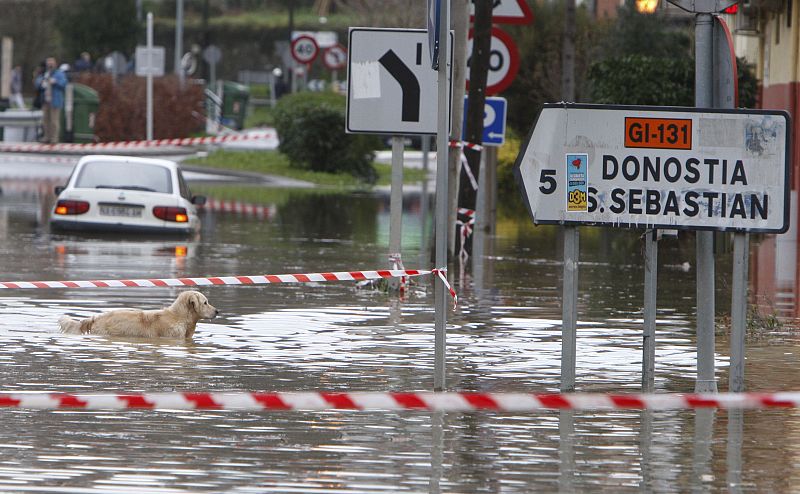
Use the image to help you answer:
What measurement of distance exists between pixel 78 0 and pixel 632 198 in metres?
62.6

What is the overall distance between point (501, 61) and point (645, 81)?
808 cm

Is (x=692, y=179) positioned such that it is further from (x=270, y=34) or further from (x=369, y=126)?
(x=270, y=34)

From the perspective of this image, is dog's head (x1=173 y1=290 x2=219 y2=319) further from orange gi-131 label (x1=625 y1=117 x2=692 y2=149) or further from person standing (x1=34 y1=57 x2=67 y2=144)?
person standing (x1=34 y1=57 x2=67 y2=144)

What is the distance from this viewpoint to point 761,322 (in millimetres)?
14266

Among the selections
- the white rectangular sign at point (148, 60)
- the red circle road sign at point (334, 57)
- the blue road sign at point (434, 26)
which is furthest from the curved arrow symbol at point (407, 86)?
the red circle road sign at point (334, 57)

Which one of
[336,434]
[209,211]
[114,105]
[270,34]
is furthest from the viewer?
[270,34]

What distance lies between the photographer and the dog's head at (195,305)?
43.3 feet

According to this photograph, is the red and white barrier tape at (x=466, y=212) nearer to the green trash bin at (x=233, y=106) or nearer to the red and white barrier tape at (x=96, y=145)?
the red and white barrier tape at (x=96, y=145)

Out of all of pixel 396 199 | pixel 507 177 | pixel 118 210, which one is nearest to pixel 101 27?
pixel 507 177

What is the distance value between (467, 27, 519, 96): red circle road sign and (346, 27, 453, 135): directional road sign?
7.16 metres

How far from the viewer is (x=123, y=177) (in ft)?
75.3

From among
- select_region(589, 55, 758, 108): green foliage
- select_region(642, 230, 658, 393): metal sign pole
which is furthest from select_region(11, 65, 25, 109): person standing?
select_region(642, 230, 658, 393): metal sign pole

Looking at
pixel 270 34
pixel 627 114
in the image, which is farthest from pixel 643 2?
pixel 270 34

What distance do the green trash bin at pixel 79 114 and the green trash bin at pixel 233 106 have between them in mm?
11020
